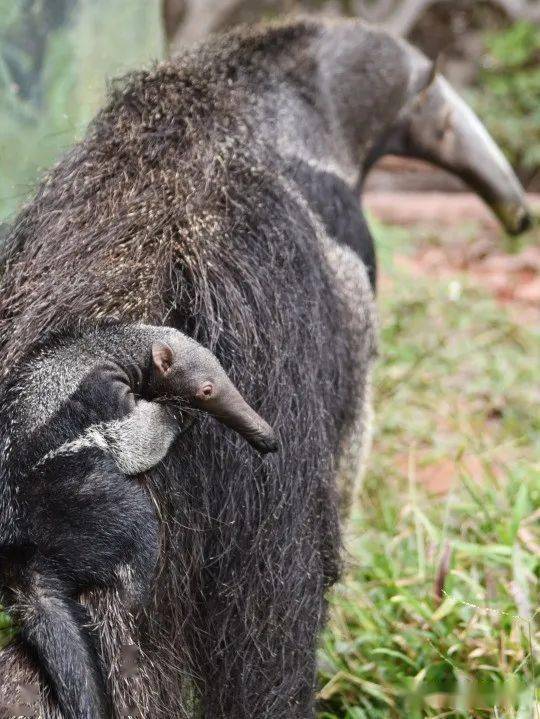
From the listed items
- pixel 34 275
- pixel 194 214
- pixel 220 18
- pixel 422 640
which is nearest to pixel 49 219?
pixel 34 275

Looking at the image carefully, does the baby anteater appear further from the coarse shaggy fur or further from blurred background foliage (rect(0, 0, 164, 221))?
blurred background foliage (rect(0, 0, 164, 221))

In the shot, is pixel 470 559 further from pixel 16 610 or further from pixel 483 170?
pixel 483 170

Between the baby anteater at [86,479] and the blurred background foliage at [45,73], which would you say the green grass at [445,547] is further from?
the blurred background foliage at [45,73]

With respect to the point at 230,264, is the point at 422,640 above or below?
below

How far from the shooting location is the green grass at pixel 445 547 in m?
2.53

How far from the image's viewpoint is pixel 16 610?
5.62 feet

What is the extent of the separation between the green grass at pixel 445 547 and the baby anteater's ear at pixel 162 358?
1.07 m

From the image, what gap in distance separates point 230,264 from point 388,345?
11.6ft

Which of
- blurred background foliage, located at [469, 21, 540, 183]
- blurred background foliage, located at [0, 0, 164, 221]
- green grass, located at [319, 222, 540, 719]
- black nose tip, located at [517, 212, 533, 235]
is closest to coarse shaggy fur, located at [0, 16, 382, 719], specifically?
green grass, located at [319, 222, 540, 719]

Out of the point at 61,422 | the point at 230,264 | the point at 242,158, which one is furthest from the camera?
the point at 242,158

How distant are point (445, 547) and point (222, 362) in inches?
57.1

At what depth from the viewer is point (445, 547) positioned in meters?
3.03

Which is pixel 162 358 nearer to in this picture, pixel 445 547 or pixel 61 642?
Result: pixel 61 642

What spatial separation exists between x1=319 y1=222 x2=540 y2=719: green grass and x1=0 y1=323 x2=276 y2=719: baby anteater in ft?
3.10
